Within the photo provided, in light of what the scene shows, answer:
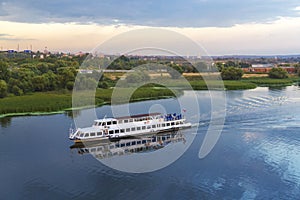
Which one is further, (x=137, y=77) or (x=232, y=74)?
(x=232, y=74)

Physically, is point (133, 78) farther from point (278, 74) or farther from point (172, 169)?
point (172, 169)

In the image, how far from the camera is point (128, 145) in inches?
838

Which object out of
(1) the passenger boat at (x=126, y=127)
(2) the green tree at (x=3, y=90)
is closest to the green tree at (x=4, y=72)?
(2) the green tree at (x=3, y=90)

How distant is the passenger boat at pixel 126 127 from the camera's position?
21453mm

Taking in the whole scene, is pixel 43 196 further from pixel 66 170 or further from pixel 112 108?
pixel 112 108

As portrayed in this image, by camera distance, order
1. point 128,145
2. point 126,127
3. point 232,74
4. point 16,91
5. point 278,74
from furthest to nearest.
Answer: point 278,74, point 232,74, point 16,91, point 126,127, point 128,145

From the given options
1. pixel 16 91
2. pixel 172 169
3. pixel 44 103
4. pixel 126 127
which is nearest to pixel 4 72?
pixel 16 91

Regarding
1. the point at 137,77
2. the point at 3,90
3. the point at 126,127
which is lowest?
the point at 126,127

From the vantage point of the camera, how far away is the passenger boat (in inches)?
845

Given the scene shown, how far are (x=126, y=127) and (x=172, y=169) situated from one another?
261 inches

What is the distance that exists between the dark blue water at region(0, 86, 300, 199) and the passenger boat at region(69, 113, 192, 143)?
992mm

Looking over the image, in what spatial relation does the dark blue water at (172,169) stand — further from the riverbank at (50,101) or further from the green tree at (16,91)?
the green tree at (16,91)

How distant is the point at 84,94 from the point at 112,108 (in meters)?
6.77

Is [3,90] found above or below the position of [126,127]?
above
